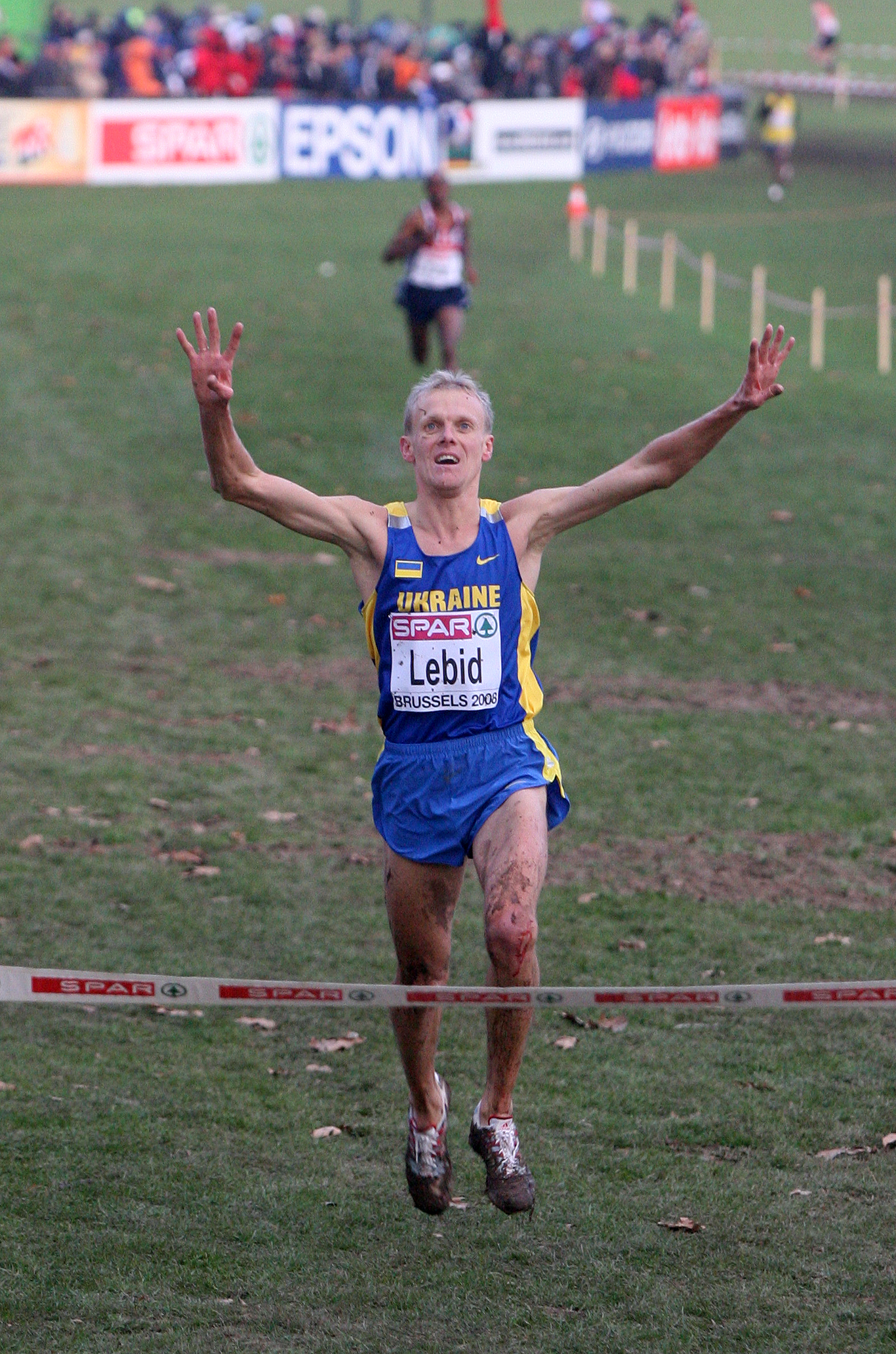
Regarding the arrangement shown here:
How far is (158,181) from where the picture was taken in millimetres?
31922

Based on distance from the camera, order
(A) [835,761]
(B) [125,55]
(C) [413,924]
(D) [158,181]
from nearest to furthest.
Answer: (C) [413,924] → (A) [835,761] → (D) [158,181] → (B) [125,55]

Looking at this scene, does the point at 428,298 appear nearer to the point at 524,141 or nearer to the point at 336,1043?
the point at 336,1043

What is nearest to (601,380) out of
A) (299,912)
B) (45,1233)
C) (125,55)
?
Answer: (299,912)

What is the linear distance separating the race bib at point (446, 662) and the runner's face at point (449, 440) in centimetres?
40

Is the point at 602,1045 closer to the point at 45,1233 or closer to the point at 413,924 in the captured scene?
the point at 413,924

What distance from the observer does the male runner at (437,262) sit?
17.4 m

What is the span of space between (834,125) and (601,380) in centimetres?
3022

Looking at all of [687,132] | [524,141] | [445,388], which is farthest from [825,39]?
[445,388]

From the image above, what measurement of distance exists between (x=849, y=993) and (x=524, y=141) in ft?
107

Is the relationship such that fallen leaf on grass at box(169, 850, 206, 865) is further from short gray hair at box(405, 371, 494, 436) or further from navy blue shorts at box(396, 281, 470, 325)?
navy blue shorts at box(396, 281, 470, 325)

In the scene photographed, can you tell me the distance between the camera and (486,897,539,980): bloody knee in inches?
193

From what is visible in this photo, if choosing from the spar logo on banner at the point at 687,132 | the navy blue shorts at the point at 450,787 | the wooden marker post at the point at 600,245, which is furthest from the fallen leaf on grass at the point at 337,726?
the spar logo on banner at the point at 687,132

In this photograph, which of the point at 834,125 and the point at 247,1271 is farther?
the point at 834,125

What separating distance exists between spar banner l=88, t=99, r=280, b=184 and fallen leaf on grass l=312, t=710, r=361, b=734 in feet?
74.6
